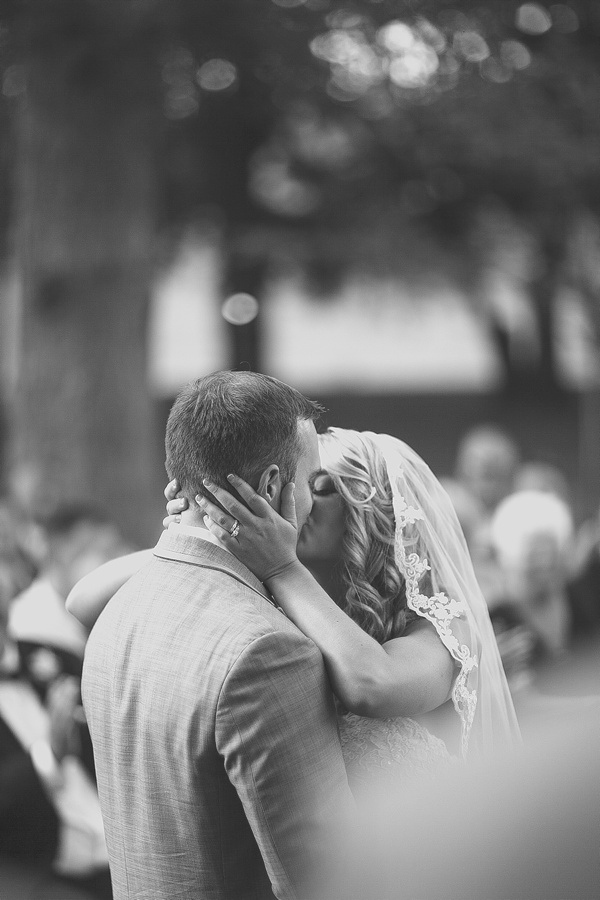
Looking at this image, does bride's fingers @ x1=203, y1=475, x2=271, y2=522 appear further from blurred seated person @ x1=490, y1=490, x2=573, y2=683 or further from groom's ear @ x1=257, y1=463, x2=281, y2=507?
blurred seated person @ x1=490, y1=490, x2=573, y2=683

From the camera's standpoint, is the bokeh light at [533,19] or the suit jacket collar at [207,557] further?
the bokeh light at [533,19]

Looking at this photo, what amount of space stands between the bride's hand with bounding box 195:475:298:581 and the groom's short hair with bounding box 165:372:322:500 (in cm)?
4

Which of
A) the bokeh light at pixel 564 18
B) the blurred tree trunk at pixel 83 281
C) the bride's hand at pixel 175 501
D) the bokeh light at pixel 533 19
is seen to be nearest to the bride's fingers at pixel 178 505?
the bride's hand at pixel 175 501

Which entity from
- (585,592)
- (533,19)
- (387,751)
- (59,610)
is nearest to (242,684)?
(387,751)

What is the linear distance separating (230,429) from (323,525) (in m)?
0.58

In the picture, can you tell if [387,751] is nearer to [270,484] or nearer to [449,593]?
[449,593]

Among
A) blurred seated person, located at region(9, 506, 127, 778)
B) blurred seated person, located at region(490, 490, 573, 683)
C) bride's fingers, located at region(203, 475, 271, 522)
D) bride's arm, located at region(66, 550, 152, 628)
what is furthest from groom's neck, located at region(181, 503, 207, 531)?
blurred seated person, located at region(490, 490, 573, 683)

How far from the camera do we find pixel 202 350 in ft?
90.3

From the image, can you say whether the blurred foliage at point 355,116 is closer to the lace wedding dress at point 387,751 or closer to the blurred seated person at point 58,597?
the blurred seated person at point 58,597

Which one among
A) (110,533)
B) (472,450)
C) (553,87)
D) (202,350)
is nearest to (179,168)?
(553,87)

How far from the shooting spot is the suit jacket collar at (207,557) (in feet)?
6.33

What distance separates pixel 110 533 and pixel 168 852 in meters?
3.72

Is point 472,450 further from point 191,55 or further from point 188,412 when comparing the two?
point 188,412

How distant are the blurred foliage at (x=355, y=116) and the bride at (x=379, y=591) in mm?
5599
